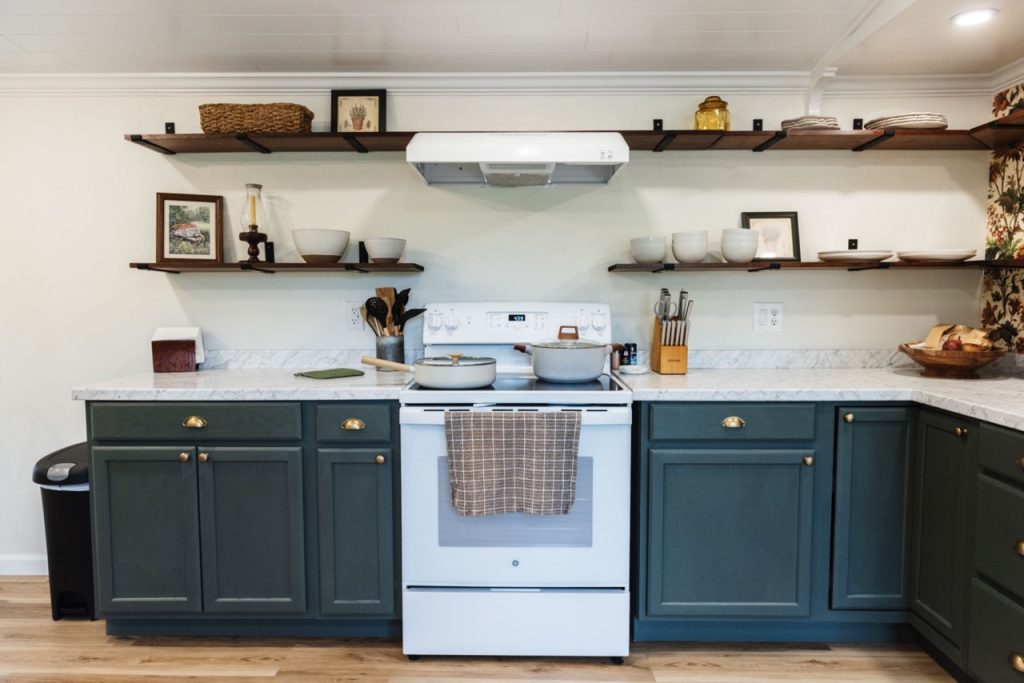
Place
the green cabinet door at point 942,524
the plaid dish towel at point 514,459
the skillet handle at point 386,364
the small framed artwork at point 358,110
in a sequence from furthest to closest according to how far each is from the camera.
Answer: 1. the small framed artwork at point 358,110
2. the skillet handle at point 386,364
3. the plaid dish towel at point 514,459
4. the green cabinet door at point 942,524

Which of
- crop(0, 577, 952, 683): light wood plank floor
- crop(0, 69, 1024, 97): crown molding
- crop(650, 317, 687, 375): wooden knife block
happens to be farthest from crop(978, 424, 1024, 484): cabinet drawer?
crop(0, 69, 1024, 97): crown molding

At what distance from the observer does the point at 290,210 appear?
253 centimetres

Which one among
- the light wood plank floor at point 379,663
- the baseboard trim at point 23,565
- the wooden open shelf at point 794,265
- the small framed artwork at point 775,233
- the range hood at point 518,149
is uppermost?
the range hood at point 518,149

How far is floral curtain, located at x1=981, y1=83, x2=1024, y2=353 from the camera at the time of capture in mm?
2295

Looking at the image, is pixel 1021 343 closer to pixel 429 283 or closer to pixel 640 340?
pixel 640 340

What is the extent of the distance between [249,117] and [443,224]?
0.82 m

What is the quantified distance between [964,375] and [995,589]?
841 millimetres

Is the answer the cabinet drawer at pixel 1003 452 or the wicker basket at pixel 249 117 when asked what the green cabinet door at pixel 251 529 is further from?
the cabinet drawer at pixel 1003 452

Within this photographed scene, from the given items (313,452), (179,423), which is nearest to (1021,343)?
(313,452)

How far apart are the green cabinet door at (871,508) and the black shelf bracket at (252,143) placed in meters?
2.29

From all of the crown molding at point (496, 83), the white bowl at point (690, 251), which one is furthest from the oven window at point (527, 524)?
the crown molding at point (496, 83)

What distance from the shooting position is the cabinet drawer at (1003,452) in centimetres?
151

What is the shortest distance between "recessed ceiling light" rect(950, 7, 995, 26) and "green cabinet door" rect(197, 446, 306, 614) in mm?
2501

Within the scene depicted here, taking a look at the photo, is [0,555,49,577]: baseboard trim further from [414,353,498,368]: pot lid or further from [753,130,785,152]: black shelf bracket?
[753,130,785,152]: black shelf bracket
